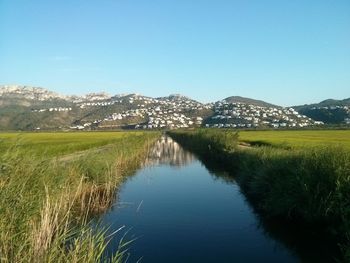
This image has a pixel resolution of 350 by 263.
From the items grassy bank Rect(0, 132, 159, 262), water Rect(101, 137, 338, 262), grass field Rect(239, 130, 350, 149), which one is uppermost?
grassy bank Rect(0, 132, 159, 262)

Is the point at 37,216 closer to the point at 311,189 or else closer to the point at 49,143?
the point at 311,189

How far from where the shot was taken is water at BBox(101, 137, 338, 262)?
48.8 feet

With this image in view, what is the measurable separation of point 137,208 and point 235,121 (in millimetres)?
171159

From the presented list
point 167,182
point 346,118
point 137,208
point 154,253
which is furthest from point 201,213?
point 346,118

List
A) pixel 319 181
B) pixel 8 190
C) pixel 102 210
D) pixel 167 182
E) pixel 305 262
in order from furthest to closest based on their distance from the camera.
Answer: pixel 167 182 → pixel 102 210 → pixel 319 181 → pixel 305 262 → pixel 8 190

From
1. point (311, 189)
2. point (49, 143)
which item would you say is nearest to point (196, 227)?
point (311, 189)

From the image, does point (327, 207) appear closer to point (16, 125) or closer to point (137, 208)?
point (137, 208)

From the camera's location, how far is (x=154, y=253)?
14.9 metres

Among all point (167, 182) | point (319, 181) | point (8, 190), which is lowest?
point (167, 182)

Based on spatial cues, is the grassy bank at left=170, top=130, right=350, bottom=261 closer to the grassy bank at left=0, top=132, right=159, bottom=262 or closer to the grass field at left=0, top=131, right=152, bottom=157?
the grassy bank at left=0, top=132, right=159, bottom=262

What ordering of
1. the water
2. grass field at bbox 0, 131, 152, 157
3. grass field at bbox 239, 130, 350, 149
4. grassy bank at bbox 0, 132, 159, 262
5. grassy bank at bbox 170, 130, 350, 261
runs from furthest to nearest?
grass field at bbox 239, 130, 350, 149 < the water < grassy bank at bbox 170, 130, 350, 261 < grass field at bbox 0, 131, 152, 157 < grassy bank at bbox 0, 132, 159, 262

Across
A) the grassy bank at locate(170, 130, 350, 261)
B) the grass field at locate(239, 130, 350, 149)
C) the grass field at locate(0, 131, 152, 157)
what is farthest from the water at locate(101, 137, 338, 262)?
the grass field at locate(239, 130, 350, 149)

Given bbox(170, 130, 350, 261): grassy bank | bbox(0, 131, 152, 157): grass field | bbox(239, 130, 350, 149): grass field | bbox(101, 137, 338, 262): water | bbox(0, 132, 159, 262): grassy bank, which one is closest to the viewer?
bbox(0, 132, 159, 262): grassy bank

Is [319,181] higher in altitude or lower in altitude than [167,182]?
higher
